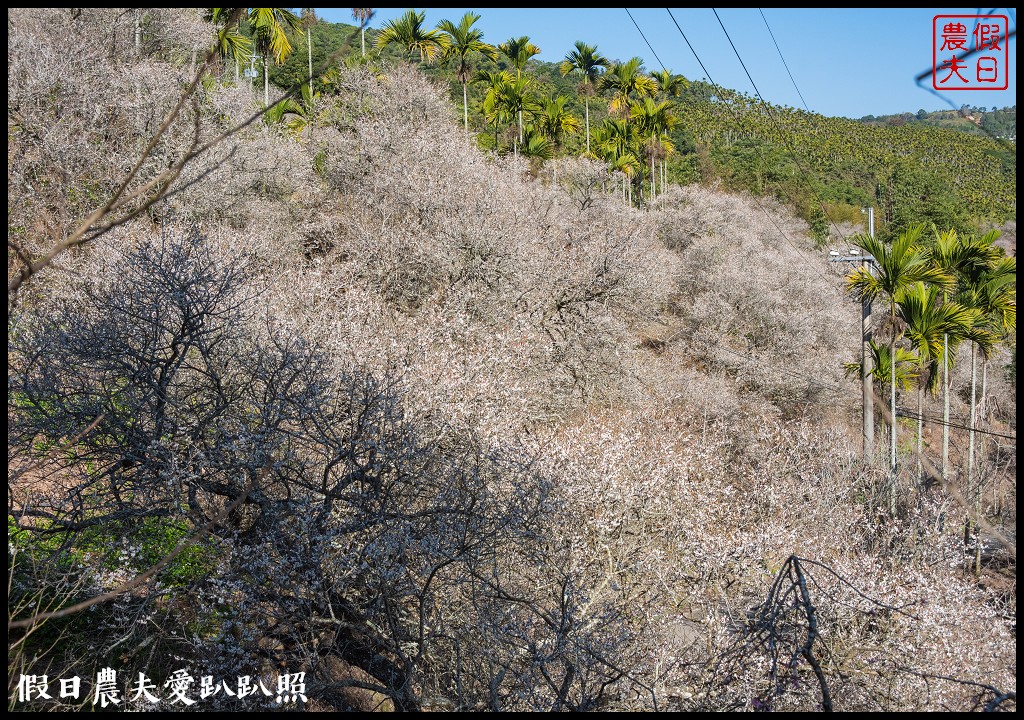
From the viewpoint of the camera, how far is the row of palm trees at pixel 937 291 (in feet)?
35.8

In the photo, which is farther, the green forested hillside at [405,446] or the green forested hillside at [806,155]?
the green forested hillside at [806,155]

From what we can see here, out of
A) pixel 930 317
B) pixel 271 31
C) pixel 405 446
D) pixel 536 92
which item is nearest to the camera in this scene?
pixel 405 446

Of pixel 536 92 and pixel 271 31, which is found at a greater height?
pixel 536 92

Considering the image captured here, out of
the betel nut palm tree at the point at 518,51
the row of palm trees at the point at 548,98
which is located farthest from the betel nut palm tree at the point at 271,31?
the betel nut palm tree at the point at 518,51

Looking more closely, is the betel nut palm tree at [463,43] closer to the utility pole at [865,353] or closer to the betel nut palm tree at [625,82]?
the betel nut palm tree at [625,82]

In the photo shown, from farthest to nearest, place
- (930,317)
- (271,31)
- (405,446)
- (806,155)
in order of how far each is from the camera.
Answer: (806,155) → (271,31) → (930,317) → (405,446)

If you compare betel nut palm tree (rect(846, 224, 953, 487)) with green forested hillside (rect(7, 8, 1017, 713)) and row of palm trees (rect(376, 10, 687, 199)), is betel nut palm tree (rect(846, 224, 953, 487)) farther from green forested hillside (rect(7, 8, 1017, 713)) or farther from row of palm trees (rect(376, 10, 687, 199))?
row of palm trees (rect(376, 10, 687, 199))

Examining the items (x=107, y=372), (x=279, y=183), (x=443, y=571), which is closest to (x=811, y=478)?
(x=443, y=571)

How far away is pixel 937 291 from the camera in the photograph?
1106 centimetres

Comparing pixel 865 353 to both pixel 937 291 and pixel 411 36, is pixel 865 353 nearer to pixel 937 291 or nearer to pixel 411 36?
pixel 937 291

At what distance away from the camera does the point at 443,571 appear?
6777 millimetres

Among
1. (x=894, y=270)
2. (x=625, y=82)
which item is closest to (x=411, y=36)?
(x=625, y=82)

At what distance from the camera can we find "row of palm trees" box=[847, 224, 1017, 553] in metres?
10.9

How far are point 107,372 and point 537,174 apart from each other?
68.1ft
